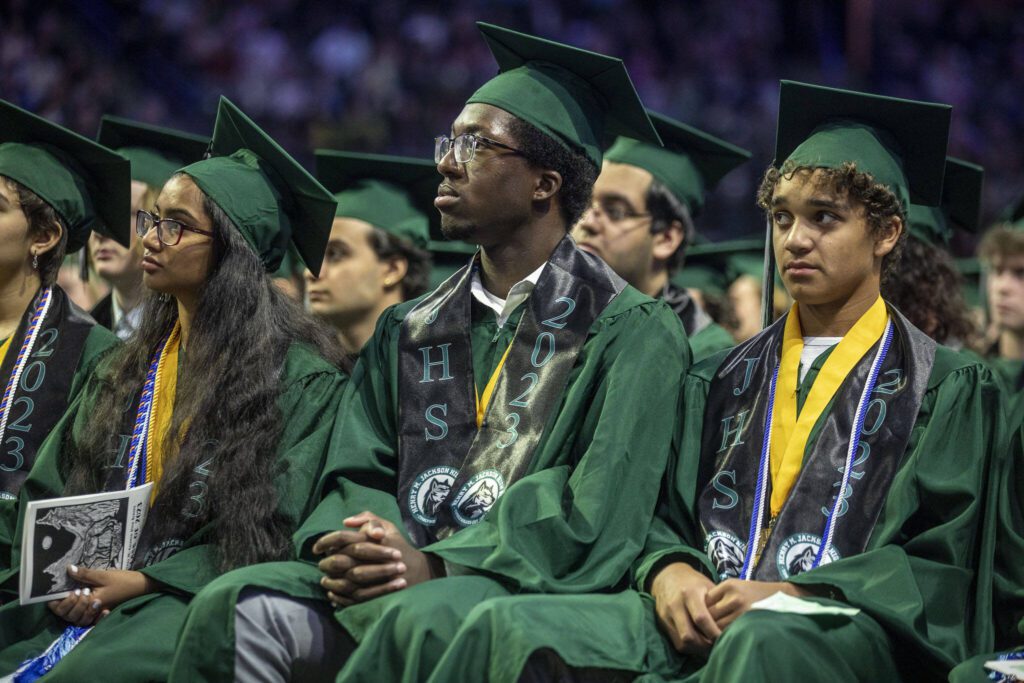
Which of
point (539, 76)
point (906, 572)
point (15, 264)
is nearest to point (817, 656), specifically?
point (906, 572)

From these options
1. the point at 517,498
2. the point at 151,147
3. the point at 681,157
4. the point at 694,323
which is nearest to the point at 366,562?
the point at 517,498

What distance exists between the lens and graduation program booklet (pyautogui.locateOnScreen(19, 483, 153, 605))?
3129 mm

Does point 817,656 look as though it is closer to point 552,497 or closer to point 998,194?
point 552,497

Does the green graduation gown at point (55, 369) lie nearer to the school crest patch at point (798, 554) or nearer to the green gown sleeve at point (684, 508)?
the green gown sleeve at point (684, 508)

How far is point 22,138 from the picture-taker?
4277 mm

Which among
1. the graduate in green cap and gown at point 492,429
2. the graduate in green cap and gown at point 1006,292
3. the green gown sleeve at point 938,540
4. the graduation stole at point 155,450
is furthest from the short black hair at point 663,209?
the green gown sleeve at point 938,540

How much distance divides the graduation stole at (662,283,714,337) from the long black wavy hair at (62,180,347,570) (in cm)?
165

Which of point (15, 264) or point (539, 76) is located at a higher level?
point (539, 76)

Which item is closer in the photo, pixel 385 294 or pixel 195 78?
pixel 385 294

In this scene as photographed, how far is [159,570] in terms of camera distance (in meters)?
3.28

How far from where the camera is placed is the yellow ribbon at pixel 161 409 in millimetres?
3551

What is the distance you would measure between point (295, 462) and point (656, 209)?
217 centimetres

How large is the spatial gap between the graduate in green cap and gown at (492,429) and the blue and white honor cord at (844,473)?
0.23 metres

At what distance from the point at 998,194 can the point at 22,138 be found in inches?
325
